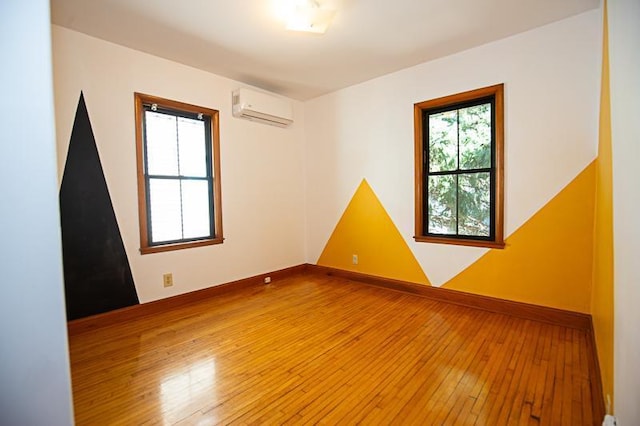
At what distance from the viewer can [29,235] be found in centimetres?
112

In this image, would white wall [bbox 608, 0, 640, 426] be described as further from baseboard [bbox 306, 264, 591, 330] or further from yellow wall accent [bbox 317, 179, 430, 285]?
yellow wall accent [bbox 317, 179, 430, 285]

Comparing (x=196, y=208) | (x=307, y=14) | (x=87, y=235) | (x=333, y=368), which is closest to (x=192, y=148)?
(x=196, y=208)

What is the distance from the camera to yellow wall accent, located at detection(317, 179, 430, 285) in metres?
3.55

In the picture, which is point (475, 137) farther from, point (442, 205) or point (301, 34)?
point (301, 34)

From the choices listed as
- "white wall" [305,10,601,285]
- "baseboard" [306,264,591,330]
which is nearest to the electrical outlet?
"white wall" [305,10,601,285]

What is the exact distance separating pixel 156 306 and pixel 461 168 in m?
3.54

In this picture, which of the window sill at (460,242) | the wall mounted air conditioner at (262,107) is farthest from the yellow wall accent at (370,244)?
the wall mounted air conditioner at (262,107)

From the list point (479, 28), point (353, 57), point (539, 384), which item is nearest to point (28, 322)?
point (539, 384)

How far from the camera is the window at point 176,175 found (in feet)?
9.74

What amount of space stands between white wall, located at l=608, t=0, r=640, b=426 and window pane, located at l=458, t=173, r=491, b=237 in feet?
5.18

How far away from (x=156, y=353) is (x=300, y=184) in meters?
2.95

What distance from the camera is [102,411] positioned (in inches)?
63.1

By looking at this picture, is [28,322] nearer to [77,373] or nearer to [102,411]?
[102,411]

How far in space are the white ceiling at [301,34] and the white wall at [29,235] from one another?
4.57 feet
